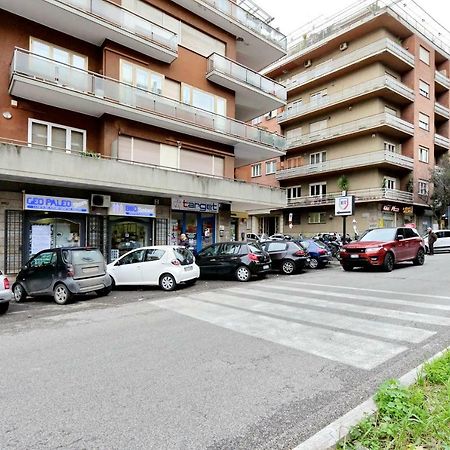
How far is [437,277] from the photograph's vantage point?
1275 centimetres

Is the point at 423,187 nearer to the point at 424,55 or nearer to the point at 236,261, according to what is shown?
the point at 424,55

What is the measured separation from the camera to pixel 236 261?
13.9 m

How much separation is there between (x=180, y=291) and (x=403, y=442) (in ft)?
30.4

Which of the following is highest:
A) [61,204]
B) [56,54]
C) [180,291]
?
[56,54]

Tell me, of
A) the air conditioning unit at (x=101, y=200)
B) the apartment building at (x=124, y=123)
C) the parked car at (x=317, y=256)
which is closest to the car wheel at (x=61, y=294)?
the apartment building at (x=124, y=123)

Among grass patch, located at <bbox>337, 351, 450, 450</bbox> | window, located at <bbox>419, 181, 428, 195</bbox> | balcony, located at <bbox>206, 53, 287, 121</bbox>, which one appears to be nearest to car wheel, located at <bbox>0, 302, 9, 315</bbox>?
grass patch, located at <bbox>337, 351, 450, 450</bbox>

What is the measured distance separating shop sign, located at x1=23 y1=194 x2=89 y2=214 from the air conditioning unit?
30 cm

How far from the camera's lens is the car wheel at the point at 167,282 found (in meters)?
11.7

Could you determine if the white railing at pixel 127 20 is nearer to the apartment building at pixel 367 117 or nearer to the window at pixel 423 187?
the apartment building at pixel 367 117

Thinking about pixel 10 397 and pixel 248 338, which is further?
pixel 248 338

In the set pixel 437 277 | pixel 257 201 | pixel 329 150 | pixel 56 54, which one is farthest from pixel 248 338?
pixel 329 150

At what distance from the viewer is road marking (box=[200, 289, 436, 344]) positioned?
595cm

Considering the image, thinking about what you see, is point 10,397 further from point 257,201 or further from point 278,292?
point 257,201

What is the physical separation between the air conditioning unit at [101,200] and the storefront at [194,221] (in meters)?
3.50
